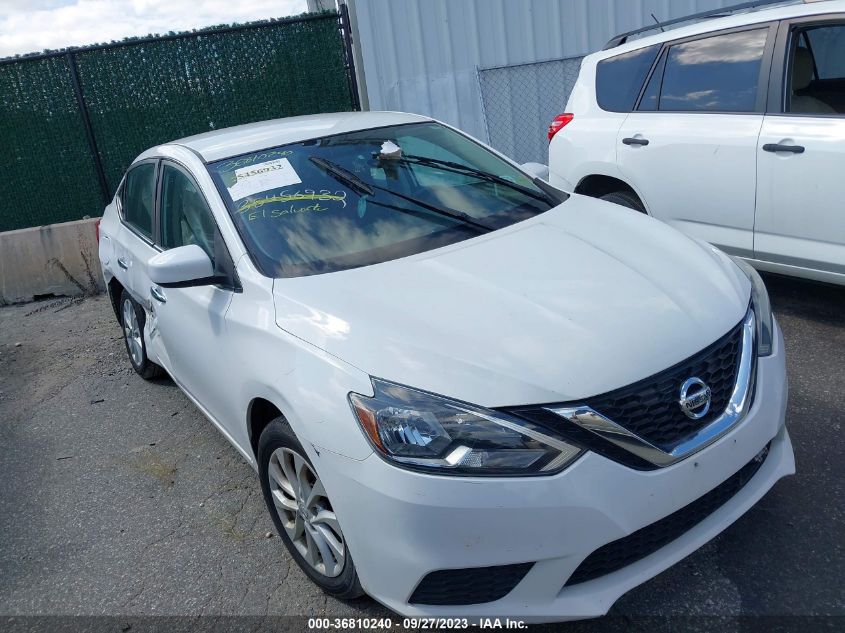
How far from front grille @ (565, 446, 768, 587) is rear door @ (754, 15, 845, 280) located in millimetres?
2288

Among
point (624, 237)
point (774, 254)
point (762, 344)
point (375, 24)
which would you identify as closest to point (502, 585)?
point (762, 344)

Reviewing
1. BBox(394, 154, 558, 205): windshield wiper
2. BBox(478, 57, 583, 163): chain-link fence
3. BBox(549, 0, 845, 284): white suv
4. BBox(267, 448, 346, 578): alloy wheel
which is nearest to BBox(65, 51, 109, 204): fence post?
BBox(478, 57, 583, 163): chain-link fence

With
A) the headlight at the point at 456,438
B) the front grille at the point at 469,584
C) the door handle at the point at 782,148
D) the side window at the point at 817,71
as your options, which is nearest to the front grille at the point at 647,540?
the front grille at the point at 469,584

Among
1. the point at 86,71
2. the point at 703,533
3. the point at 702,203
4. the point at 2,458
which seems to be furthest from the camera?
the point at 86,71

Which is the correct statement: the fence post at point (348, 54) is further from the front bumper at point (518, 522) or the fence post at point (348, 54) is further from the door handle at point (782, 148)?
the front bumper at point (518, 522)

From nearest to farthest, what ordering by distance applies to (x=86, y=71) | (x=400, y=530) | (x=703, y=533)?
(x=400, y=530) → (x=703, y=533) → (x=86, y=71)

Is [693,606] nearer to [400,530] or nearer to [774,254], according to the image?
[400,530]

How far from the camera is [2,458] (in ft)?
14.6

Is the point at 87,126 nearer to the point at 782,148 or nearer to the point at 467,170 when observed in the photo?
the point at 467,170

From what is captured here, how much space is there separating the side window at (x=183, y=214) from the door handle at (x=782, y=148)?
3063 millimetres

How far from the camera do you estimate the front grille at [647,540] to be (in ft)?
7.34

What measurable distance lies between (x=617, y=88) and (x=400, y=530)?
4.18m

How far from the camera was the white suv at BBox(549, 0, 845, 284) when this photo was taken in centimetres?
419

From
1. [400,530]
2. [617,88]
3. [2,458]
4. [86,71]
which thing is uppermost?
[86,71]
